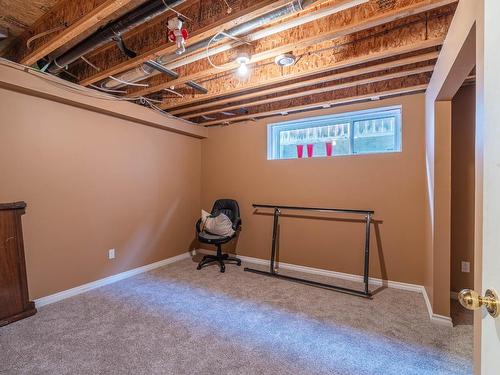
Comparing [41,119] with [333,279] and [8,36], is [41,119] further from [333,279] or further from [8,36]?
[333,279]

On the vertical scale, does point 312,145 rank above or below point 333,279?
above

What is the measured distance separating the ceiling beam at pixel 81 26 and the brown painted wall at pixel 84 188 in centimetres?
Result: 76

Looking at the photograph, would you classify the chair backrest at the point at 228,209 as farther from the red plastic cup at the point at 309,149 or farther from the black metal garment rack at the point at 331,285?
the red plastic cup at the point at 309,149

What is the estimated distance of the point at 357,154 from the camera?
3391 mm

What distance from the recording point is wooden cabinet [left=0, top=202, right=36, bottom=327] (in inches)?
91.6

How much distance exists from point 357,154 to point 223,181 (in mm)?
2224

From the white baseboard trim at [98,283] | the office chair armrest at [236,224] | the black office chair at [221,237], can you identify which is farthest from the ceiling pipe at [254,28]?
the white baseboard trim at [98,283]

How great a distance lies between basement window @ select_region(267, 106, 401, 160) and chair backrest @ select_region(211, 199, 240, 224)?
953 millimetres

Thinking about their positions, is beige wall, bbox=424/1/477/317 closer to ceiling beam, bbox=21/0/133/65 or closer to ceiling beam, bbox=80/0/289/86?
ceiling beam, bbox=80/0/289/86

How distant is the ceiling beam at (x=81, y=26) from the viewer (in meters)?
1.54

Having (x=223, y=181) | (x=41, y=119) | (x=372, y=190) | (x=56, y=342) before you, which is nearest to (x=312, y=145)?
(x=372, y=190)

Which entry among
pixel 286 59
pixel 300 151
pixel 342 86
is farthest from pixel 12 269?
pixel 342 86

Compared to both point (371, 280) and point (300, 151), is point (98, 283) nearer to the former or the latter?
point (300, 151)

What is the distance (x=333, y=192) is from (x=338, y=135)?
0.82 meters
